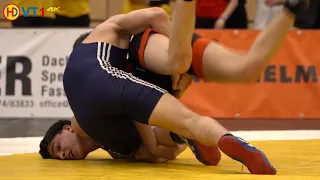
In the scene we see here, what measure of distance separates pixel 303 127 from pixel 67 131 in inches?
110

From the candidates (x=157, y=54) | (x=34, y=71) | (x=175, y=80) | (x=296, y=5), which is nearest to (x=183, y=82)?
(x=175, y=80)

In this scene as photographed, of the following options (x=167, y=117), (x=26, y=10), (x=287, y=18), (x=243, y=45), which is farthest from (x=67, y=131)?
(x=243, y=45)

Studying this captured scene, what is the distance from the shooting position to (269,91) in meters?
6.07

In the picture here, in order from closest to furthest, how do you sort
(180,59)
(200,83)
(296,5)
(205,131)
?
(296,5)
(205,131)
(180,59)
(200,83)

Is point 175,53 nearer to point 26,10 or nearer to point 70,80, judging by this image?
point 70,80

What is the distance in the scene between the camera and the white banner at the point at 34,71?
5.95 metres

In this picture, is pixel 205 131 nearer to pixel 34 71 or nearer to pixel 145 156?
pixel 145 156

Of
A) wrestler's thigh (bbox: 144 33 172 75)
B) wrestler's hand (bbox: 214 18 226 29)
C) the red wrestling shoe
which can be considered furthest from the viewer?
wrestler's hand (bbox: 214 18 226 29)

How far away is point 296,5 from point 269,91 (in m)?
3.67

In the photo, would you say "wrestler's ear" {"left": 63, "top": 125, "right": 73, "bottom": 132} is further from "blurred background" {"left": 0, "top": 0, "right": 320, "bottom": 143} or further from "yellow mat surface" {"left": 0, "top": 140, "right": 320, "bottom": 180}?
"blurred background" {"left": 0, "top": 0, "right": 320, "bottom": 143}

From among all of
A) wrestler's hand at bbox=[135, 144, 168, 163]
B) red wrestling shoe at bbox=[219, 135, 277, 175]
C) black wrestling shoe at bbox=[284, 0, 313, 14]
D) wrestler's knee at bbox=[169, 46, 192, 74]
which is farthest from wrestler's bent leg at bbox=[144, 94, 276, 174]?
black wrestling shoe at bbox=[284, 0, 313, 14]

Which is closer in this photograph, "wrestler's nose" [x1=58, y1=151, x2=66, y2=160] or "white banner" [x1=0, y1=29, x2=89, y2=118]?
"wrestler's nose" [x1=58, y1=151, x2=66, y2=160]

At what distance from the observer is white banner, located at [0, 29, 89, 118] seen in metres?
5.95

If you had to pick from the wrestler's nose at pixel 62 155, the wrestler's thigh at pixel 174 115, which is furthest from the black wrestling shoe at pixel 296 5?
the wrestler's nose at pixel 62 155
